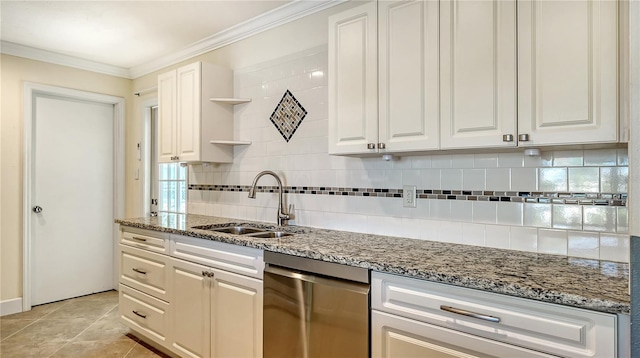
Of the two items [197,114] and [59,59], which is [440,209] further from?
[59,59]

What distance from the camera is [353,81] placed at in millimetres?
1943

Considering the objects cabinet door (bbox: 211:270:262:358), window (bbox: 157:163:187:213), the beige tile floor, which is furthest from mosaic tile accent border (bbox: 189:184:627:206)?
the beige tile floor

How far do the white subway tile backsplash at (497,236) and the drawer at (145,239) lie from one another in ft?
6.53

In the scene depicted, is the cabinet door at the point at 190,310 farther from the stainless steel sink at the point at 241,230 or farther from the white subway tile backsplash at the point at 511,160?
the white subway tile backsplash at the point at 511,160

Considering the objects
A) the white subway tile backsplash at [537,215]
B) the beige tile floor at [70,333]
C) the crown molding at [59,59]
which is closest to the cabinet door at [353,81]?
the white subway tile backsplash at [537,215]

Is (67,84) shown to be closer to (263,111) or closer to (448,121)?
(263,111)

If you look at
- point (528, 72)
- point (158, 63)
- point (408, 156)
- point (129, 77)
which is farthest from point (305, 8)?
point (129, 77)

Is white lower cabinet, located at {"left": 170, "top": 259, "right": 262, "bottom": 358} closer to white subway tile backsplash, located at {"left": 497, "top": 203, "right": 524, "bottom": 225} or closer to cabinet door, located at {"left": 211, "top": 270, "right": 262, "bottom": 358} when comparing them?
cabinet door, located at {"left": 211, "top": 270, "right": 262, "bottom": 358}

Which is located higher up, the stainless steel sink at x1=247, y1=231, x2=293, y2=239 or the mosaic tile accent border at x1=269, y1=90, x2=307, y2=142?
the mosaic tile accent border at x1=269, y1=90, x2=307, y2=142

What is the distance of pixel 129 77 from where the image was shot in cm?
419

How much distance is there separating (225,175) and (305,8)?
4.96 feet

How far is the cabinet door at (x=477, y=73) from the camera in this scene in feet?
4.84

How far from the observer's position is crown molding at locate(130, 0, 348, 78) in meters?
2.52

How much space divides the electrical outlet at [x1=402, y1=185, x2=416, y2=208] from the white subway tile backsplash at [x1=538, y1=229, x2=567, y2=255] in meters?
0.63
